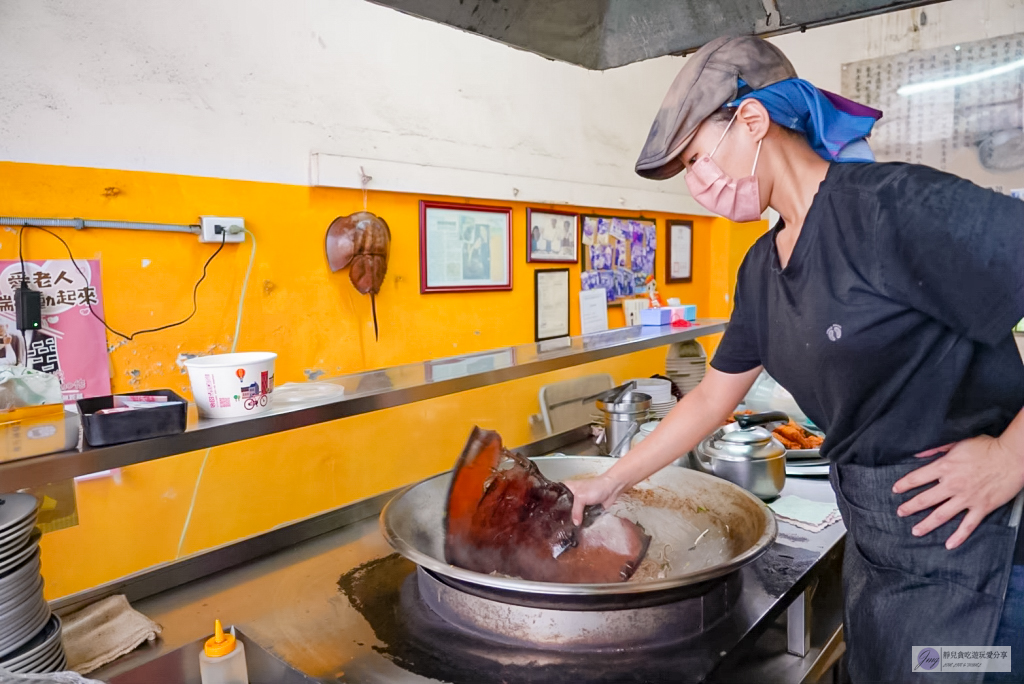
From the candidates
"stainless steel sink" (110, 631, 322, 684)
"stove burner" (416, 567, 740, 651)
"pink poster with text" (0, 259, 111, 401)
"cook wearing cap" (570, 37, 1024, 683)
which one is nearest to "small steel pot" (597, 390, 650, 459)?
"cook wearing cap" (570, 37, 1024, 683)

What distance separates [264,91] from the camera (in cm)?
268

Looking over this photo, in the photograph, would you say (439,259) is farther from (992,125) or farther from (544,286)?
(992,125)

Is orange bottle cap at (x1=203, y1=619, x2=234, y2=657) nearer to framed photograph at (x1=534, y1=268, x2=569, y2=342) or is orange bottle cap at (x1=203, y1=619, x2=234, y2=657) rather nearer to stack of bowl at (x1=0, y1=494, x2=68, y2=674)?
stack of bowl at (x1=0, y1=494, x2=68, y2=674)

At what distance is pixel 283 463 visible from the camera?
2.84 metres

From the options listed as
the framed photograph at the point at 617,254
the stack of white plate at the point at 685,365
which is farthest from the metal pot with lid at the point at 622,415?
the framed photograph at the point at 617,254

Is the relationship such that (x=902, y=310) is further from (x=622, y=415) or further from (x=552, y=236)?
(x=552, y=236)

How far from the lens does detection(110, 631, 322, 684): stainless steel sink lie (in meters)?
1.06

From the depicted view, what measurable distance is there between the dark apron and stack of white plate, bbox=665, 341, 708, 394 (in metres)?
1.45

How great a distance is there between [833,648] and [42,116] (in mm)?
2839

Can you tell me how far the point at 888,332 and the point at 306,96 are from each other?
255 centimetres

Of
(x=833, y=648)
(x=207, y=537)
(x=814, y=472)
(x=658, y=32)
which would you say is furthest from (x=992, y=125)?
(x=207, y=537)

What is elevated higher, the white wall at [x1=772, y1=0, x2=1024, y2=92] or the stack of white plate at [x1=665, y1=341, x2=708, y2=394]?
the white wall at [x1=772, y1=0, x2=1024, y2=92]

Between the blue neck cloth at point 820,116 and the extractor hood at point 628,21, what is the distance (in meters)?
0.33
